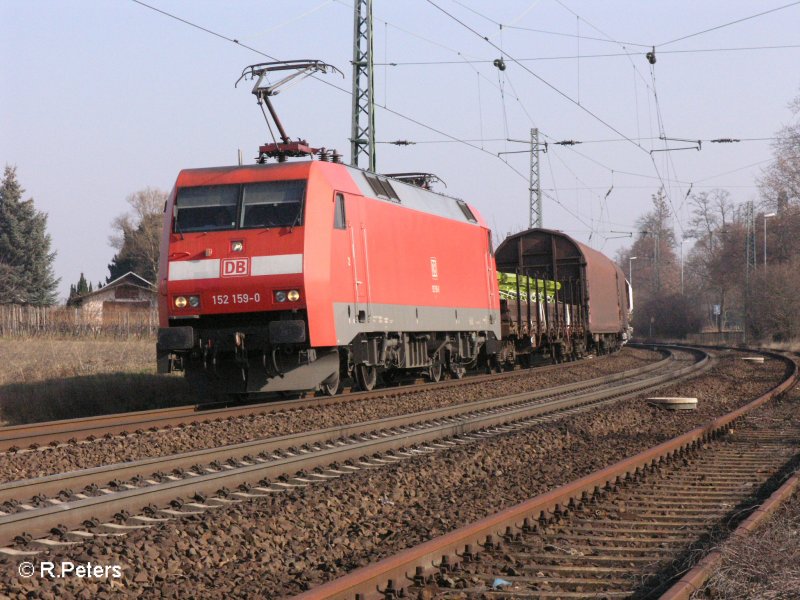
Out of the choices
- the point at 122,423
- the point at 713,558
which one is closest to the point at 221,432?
the point at 122,423

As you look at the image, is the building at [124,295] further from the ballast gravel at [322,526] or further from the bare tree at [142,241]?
the ballast gravel at [322,526]

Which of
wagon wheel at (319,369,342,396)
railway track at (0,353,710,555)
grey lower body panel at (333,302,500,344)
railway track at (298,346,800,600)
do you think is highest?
grey lower body panel at (333,302,500,344)

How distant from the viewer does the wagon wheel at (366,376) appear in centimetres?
1734

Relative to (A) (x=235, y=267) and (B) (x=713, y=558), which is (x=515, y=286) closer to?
(A) (x=235, y=267)

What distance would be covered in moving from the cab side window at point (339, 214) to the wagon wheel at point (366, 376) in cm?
335

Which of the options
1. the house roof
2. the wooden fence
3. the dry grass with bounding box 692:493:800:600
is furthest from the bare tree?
the dry grass with bounding box 692:493:800:600

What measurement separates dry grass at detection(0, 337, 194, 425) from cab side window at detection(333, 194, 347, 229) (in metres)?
3.97

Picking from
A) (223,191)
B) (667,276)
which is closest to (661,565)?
(223,191)

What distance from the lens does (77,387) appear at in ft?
55.2

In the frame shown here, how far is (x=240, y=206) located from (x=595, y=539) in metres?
9.15

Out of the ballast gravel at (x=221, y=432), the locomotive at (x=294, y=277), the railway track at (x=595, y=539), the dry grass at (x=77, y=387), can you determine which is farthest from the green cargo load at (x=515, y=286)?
the railway track at (x=595, y=539)

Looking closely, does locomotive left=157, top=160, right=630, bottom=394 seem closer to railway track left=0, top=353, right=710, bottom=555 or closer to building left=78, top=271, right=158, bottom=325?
railway track left=0, top=353, right=710, bottom=555

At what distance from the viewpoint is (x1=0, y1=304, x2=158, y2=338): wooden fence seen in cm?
3488

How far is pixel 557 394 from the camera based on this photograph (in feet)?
61.0
